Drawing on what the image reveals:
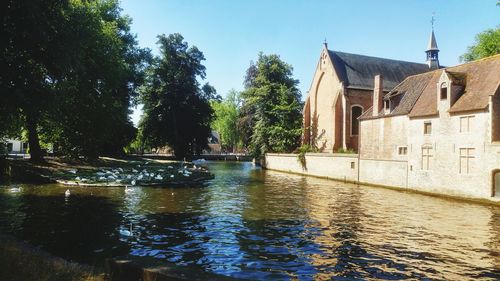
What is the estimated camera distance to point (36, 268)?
6711 mm

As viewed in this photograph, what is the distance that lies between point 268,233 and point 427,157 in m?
19.6

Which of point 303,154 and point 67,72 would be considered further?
point 303,154

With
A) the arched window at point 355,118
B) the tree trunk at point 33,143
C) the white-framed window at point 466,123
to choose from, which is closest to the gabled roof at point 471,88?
the white-framed window at point 466,123

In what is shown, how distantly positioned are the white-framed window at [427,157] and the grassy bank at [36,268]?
A: 27016mm

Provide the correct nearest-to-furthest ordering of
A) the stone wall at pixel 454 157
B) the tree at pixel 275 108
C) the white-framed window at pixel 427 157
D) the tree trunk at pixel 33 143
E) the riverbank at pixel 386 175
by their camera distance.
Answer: the stone wall at pixel 454 157 < the riverbank at pixel 386 175 < the white-framed window at pixel 427 157 < the tree trunk at pixel 33 143 < the tree at pixel 275 108

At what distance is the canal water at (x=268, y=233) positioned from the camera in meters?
10.2

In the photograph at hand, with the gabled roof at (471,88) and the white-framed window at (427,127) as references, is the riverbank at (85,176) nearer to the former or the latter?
the white-framed window at (427,127)

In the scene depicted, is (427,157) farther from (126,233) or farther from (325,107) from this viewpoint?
(126,233)

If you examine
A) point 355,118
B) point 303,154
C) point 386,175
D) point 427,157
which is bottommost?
point 386,175

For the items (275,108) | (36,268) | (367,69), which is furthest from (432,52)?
(36,268)

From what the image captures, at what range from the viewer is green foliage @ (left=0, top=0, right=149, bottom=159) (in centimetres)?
1628

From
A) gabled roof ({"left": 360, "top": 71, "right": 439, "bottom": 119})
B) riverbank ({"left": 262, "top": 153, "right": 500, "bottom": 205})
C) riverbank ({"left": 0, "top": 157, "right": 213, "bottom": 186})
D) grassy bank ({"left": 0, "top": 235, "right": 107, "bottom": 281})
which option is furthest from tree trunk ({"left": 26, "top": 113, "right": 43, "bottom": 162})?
grassy bank ({"left": 0, "top": 235, "right": 107, "bottom": 281})

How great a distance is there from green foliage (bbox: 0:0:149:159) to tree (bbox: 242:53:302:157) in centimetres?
1789

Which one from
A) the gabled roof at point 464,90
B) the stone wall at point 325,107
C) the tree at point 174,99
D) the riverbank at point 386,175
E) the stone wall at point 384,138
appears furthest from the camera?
the tree at point 174,99
